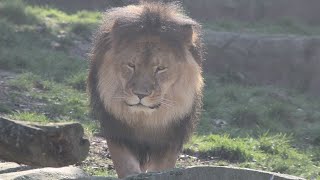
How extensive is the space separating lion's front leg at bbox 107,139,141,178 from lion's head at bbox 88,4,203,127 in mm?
175

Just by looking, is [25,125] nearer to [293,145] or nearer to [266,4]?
[293,145]

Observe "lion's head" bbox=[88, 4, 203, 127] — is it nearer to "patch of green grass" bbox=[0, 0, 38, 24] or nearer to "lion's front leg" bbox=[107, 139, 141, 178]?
A: "lion's front leg" bbox=[107, 139, 141, 178]

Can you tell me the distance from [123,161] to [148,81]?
523 millimetres

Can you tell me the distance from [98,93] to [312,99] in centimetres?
554

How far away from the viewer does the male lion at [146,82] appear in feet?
14.1

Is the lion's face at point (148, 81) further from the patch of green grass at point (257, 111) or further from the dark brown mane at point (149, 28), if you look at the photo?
the patch of green grass at point (257, 111)

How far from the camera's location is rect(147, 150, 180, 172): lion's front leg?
179 inches

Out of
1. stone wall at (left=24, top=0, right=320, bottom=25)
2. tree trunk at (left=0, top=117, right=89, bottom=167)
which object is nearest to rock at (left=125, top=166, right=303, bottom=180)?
tree trunk at (left=0, top=117, right=89, bottom=167)

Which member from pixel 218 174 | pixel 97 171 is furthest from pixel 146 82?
pixel 97 171

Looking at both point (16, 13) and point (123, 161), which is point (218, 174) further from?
point (16, 13)

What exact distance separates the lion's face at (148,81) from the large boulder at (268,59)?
5.92 metres

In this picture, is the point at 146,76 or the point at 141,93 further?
the point at 146,76

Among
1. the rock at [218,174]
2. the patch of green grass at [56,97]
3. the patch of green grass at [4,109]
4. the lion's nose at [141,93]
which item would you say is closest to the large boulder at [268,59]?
the patch of green grass at [56,97]

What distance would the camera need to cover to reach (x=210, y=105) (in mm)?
8188
